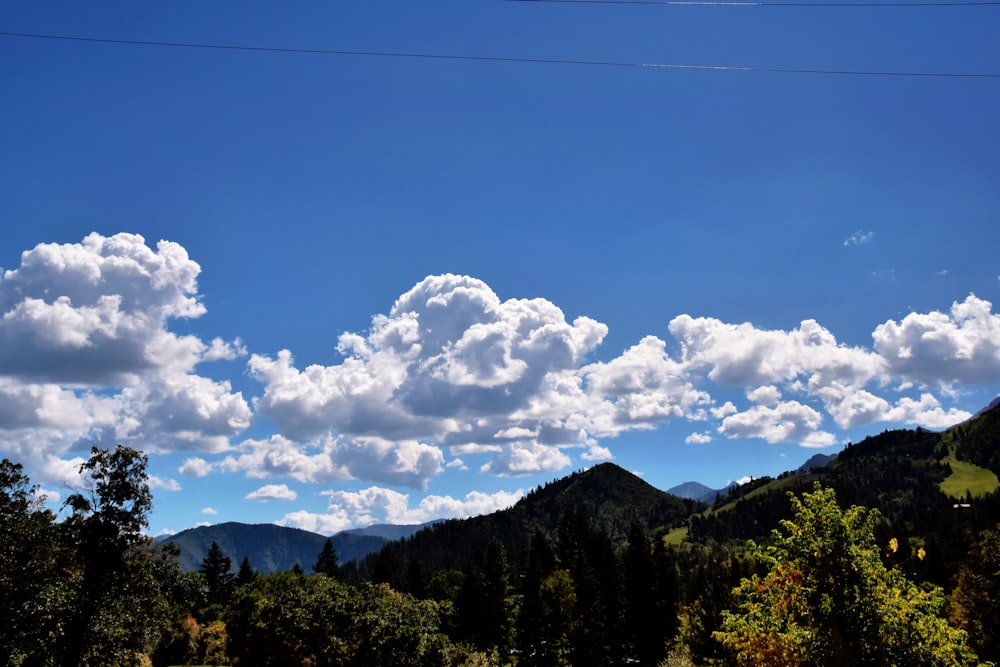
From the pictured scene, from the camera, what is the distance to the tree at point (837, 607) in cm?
1434

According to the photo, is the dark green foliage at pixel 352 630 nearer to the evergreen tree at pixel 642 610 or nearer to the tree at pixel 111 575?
the tree at pixel 111 575

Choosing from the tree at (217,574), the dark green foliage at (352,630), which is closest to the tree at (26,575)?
the dark green foliage at (352,630)

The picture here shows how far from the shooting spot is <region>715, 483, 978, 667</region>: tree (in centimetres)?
1434

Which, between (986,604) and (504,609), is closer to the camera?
(986,604)

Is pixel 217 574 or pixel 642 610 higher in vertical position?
pixel 217 574

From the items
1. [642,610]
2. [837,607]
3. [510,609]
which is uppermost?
[837,607]

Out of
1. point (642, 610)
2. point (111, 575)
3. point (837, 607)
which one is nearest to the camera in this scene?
point (837, 607)

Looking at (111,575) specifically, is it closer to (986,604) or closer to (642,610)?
(986,604)

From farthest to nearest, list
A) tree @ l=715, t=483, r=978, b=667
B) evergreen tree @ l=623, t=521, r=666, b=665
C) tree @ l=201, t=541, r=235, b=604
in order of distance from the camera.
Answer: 1. tree @ l=201, t=541, r=235, b=604
2. evergreen tree @ l=623, t=521, r=666, b=665
3. tree @ l=715, t=483, r=978, b=667

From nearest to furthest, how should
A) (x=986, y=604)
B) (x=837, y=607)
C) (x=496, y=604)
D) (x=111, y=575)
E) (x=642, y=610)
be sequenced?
(x=837, y=607), (x=111, y=575), (x=986, y=604), (x=642, y=610), (x=496, y=604)

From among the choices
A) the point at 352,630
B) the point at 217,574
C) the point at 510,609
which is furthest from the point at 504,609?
the point at 217,574

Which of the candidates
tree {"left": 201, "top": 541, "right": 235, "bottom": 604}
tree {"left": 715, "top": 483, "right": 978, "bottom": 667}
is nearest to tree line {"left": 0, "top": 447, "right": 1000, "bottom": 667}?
tree {"left": 715, "top": 483, "right": 978, "bottom": 667}

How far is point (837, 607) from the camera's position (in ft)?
48.1

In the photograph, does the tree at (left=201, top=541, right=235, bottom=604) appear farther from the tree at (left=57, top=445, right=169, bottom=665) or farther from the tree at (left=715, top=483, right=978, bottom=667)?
the tree at (left=715, top=483, right=978, bottom=667)
